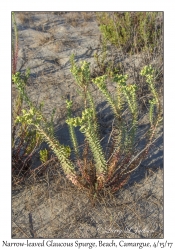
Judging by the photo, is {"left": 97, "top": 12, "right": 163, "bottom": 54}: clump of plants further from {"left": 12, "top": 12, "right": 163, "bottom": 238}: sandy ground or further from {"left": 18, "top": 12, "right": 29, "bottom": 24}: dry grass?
{"left": 18, "top": 12, "right": 29, "bottom": 24}: dry grass

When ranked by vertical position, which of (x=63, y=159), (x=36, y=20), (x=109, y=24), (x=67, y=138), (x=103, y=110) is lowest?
(x=63, y=159)

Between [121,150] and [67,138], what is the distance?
0.82m

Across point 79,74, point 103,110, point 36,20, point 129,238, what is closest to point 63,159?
point 79,74

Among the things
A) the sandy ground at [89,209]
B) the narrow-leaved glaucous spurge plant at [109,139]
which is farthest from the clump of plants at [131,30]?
the narrow-leaved glaucous spurge plant at [109,139]

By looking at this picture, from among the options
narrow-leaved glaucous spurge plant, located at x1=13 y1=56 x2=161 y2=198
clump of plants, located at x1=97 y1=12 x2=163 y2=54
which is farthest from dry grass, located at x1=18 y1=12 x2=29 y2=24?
narrow-leaved glaucous spurge plant, located at x1=13 y1=56 x2=161 y2=198

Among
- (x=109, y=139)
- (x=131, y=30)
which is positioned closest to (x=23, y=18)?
(x=131, y=30)

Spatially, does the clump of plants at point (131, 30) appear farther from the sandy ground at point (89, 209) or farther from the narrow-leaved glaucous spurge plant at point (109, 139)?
the narrow-leaved glaucous spurge plant at point (109, 139)

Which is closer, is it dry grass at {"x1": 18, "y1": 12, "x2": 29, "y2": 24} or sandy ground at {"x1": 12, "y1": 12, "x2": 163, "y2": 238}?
sandy ground at {"x1": 12, "y1": 12, "x2": 163, "y2": 238}

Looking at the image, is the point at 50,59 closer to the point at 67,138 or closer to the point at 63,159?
the point at 67,138

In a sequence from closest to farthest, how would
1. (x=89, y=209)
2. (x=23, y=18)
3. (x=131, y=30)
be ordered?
1. (x=89, y=209)
2. (x=131, y=30)
3. (x=23, y=18)

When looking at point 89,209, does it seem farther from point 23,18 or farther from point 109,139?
point 23,18

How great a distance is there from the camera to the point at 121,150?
7.26 ft

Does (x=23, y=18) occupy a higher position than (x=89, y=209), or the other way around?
(x=23, y=18)

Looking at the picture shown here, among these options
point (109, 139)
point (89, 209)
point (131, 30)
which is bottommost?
point (89, 209)
